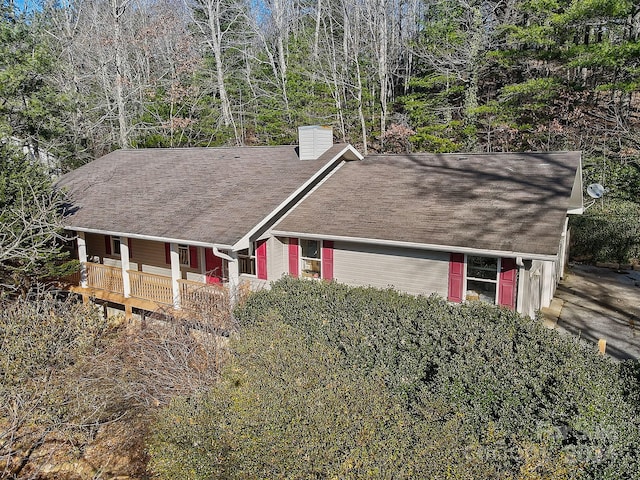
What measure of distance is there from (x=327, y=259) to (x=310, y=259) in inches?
22.8

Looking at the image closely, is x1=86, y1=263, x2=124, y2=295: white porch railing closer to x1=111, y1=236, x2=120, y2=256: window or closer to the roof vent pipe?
x1=111, y1=236, x2=120, y2=256: window

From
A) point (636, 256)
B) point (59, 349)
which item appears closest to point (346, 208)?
point (59, 349)

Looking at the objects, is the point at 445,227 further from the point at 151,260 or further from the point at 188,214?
the point at 151,260

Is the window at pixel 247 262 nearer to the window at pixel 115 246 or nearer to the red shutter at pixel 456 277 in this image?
the red shutter at pixel 456 277

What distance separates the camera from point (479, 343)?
→ 7.34 m

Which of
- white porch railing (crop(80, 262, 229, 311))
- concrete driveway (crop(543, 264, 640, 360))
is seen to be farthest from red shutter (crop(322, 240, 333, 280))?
concrete driveway (crop(543, 264, 640, 360))

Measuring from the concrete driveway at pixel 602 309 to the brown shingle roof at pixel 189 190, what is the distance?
8224 millimetres

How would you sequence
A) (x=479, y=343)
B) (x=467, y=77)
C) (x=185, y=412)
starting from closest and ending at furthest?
(x=185, y=412), (x=479, y=343), (x=467, y=77)

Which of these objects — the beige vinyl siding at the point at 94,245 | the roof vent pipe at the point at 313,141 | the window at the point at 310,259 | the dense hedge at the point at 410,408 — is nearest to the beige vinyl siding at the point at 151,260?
the beige vinyl siding at the point at 94,245

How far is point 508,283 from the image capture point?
1031cm

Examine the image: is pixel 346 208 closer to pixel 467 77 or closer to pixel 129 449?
pixel 129 449

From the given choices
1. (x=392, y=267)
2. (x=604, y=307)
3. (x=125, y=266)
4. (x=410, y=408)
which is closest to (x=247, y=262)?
(x=125, y=266)

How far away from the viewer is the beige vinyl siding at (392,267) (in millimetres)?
11102

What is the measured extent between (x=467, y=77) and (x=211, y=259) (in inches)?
723
